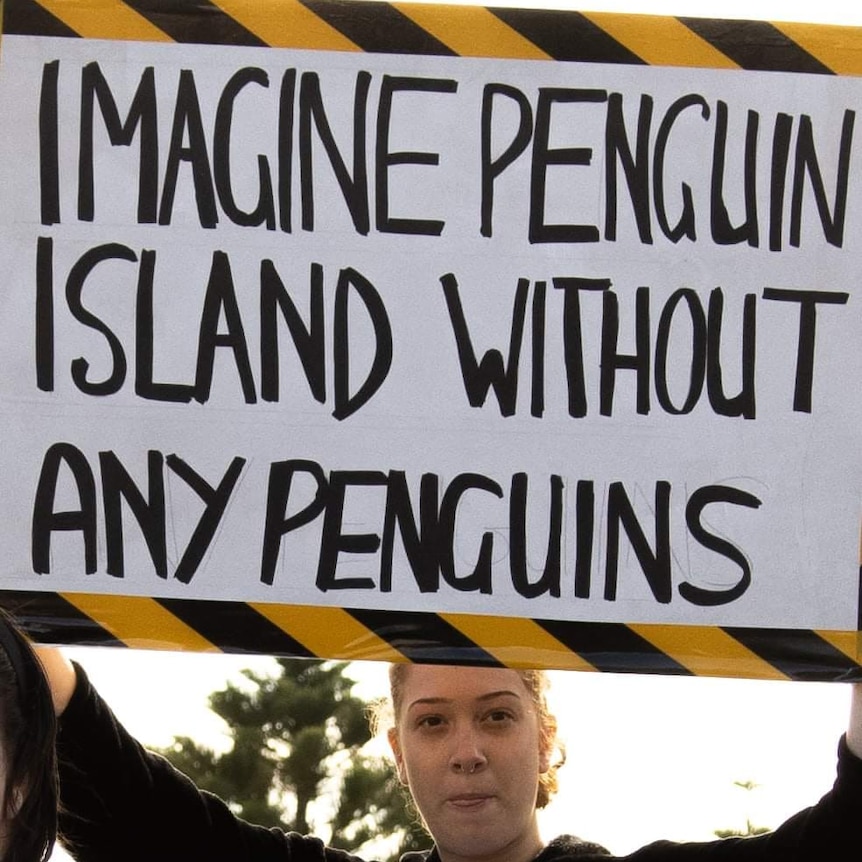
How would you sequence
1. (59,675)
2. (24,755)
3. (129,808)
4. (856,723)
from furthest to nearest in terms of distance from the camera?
(129,808) < (59,675) < (856,723) < (24,755)

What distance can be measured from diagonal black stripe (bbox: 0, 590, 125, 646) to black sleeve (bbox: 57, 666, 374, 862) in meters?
0.58

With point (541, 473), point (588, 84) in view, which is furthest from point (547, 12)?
point (541, 473)

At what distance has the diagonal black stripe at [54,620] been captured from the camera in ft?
9.50

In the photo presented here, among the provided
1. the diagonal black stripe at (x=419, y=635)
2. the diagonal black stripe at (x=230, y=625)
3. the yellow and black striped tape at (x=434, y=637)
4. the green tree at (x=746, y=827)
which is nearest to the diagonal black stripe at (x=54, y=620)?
the yellow and black striped tape at (x=434, y=637)

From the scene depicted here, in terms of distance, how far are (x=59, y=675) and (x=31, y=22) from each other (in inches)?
44.4

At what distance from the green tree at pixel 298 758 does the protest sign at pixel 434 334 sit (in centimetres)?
1348

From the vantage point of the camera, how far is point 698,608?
2.89 m

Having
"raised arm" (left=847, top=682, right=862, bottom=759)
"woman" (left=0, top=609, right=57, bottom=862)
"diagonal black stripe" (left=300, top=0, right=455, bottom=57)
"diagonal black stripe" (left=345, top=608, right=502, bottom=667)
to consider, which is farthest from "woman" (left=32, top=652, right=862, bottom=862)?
"diagonal black stripe" (left=300, top=0, right=455, bottom=57)

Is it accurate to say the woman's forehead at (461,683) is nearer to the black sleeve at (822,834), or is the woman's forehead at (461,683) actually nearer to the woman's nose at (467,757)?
the woman's nose at (467,757)

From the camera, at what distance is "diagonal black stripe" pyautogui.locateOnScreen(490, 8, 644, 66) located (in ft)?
9.84

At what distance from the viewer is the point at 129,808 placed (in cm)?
354

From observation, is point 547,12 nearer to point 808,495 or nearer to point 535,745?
point 808,495

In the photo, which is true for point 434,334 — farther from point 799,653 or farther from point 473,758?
point 473,758

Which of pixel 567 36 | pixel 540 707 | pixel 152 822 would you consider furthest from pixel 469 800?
pixel 567 36
